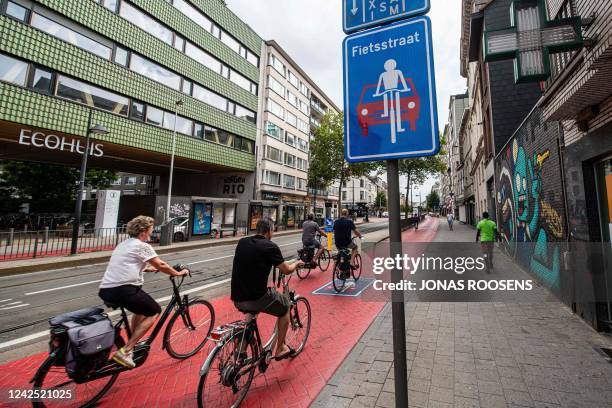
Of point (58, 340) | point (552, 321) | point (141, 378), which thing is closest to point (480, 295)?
point (552, 321)

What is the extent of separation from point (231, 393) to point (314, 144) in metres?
40.9

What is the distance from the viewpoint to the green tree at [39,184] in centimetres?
2533

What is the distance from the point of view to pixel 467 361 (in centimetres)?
347

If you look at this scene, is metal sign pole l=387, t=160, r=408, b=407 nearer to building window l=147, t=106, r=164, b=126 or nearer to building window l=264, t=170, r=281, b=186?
building window l=147, t=106, r=164, b=126

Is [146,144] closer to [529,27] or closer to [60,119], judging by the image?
[60,119]

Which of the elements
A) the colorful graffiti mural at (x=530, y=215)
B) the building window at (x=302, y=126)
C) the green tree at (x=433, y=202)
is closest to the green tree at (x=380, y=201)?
the green tree at (x=433, y=202)

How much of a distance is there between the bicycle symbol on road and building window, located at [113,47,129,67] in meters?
21.3

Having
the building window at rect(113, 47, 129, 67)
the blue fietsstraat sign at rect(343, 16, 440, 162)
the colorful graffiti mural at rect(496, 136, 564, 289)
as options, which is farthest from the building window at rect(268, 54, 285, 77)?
the blue fietsstraat sign at rect(343, 16, 440, 162)

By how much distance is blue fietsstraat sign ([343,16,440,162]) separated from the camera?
5.24ft

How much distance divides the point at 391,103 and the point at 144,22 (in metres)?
23.6

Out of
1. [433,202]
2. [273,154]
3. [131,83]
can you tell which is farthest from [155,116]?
[433,202]

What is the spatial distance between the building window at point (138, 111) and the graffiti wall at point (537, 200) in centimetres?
2056

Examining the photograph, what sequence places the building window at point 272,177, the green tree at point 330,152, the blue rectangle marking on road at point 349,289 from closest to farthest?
the blue rectangle marking on road at point 349,289
the building window at point 272,177
the green tree at point 330,152

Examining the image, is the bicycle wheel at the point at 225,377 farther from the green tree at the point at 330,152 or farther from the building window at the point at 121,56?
A: the green tree at the point at 330,152
